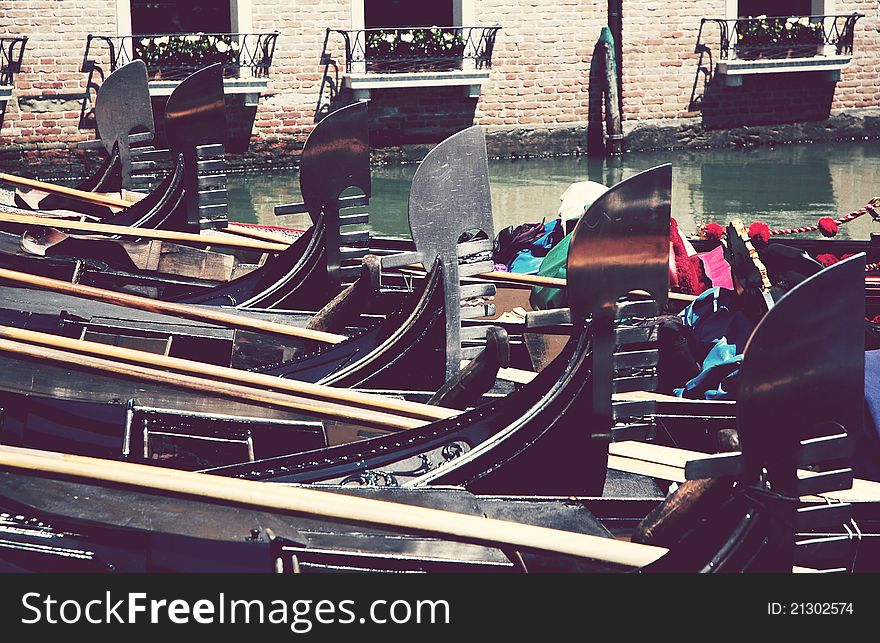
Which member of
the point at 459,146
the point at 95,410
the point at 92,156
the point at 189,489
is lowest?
the point at 92,156

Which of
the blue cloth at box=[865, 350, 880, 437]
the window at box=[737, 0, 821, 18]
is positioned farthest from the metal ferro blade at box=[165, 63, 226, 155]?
the window at box=[737, 0, 821, 18]

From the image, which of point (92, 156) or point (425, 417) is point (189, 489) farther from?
point (92, 156)

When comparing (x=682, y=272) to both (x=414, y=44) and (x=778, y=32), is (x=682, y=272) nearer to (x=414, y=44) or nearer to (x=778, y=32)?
(x=414, y=44)

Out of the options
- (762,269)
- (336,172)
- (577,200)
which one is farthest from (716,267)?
(336,172)

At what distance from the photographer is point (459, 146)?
232 centimetres

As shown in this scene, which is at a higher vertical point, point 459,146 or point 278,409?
point 459,146

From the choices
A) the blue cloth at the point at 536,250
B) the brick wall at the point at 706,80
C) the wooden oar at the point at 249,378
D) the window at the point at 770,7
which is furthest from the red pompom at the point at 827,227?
the window at the point at 770,7

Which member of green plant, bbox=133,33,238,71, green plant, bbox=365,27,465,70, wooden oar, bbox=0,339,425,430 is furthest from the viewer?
green plant, bbox=365,27,465,70

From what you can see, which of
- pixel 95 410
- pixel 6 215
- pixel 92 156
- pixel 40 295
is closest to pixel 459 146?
pixel 95 410

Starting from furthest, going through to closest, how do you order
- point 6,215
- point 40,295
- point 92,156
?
point 92,156 < point 6,215 < point 40,295

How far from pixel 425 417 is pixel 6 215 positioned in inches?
70.4

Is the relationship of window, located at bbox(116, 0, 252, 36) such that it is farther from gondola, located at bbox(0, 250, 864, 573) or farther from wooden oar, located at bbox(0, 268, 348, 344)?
gondola, located at bbox(0, 250, 864, 573)

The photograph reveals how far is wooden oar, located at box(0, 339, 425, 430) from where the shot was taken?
203 centimetres

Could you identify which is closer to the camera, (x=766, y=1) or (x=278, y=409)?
(x=278, y=409)
